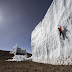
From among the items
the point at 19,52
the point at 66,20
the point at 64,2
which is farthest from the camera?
the point at 19,52

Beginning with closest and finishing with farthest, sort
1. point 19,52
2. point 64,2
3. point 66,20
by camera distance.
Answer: point 66,20
point 64,2
point 19,52

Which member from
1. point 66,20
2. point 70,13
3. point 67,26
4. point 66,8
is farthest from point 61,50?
point 66,8

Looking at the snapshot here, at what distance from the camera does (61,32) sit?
4.76 metres

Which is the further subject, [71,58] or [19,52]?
[19,52]

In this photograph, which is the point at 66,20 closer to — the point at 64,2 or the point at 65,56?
the point at 64,2

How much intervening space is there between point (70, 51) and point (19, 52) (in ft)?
75.0

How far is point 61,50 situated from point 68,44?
2.41 ft

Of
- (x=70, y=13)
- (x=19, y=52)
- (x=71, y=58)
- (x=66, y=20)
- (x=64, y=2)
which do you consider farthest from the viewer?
(x=19, y=52)

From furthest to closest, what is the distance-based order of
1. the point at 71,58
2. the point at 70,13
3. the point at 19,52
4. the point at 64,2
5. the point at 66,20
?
the point at 19,52
the point at 64,2
the point at 66,20
the point at 70,13
the point at 71,58

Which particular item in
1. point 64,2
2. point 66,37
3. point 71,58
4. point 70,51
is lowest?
point 71,58

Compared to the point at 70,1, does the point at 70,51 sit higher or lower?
lower

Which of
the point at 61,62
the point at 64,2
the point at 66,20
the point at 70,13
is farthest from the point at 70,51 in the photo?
the point at 64,2

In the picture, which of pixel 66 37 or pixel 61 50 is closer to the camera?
pixel 66 37

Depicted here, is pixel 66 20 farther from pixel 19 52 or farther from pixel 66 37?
pixel 19 52
